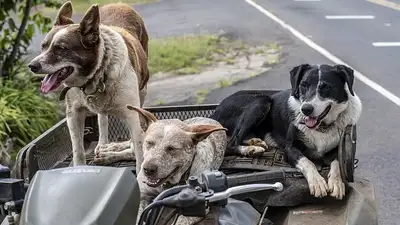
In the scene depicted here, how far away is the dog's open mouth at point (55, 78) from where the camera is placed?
3.31 metres

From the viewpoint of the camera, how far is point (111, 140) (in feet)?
14.3

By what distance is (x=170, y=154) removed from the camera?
9.39 feet

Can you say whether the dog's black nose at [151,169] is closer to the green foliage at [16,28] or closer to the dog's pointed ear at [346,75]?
the dog's pointed ear at [346,75]

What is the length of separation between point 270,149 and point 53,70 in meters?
1.24

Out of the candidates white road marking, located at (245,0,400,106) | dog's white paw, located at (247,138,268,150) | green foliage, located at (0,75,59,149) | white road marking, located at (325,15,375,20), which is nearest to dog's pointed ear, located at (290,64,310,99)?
dog's white paw, located at (247,138,268,150)

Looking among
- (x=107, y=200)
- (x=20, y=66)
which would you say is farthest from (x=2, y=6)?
(x=107, y=200)

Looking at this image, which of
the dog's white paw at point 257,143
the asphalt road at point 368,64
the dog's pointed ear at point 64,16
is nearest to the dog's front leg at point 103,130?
the dog's pointed ear at point 64,16

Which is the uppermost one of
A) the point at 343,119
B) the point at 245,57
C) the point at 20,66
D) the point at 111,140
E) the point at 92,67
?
the point at 92,67

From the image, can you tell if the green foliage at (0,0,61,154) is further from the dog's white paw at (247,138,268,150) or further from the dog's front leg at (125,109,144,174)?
the dog's white paw at (247,138,268,150)

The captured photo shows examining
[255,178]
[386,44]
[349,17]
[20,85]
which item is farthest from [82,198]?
[349,17]

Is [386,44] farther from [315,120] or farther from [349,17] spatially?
[315,120]

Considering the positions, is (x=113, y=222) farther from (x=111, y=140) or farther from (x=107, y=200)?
(x=111, y=140)

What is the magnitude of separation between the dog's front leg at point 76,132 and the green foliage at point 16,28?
11.4 feet

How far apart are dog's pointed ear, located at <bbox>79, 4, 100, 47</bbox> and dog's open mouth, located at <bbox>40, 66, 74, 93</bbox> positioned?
148 mm
